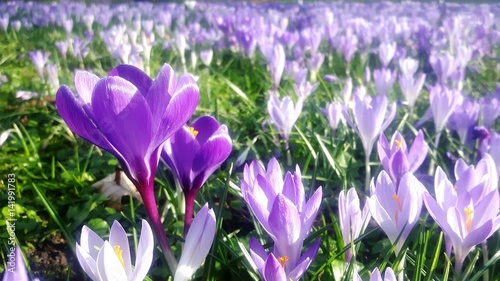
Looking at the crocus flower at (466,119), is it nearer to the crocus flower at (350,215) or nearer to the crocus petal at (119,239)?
the crocus flower at (350,215)

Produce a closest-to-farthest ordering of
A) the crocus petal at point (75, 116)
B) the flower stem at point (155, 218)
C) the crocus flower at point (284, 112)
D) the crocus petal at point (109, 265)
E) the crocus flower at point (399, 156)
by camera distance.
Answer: the crocus petal at point (109, 265)
the crocus petal at point (75, 116)
the flower stem at point (155, 218)
the crocus flower at point (399, 156)
the crocus flower at point (284, 112)

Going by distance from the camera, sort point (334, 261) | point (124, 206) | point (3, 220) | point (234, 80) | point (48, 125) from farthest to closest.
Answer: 1. point (234, 80)
2. point (48, 125)
3. point (124, 206)
4. point (3, 220)
5. point (334, 261)

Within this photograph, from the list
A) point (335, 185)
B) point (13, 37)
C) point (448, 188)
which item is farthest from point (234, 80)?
point (13, 37)

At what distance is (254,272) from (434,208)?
39 cm

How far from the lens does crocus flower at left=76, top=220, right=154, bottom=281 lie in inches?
31.3

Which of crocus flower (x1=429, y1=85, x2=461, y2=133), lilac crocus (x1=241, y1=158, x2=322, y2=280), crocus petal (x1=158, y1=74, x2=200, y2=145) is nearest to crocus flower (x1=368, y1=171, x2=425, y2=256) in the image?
lilac crocus (x1=241, y1=158, x2=322, y2=280)

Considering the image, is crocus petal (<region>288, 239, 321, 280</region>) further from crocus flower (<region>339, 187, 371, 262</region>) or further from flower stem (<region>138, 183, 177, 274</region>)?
flower stem (<region>138, 183, 177, 274</region>)

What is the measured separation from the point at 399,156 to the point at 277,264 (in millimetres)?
504

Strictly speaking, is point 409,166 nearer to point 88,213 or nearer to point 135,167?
point 135,167

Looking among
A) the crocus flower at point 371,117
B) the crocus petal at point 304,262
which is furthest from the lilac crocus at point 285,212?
the crocus flower at point 371,117

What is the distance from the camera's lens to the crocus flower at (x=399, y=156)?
1206 mm

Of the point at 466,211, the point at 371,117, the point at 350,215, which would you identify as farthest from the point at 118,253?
the point at 371,117

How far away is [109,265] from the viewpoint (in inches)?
31.2

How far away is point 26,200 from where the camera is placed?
1895 millimetres
